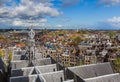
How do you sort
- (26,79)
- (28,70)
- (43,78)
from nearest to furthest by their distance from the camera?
1. (43,78)
2. (26,79)
3. (28,70)

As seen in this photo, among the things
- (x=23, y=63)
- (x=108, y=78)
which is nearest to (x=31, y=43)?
(x=23, y=63)

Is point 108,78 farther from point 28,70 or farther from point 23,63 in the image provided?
point 23,63

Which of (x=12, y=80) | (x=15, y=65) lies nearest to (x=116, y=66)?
(x=15, y=65)

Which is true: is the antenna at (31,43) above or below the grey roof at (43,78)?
above

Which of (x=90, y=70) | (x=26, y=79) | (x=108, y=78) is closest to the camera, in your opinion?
(x=26, y=79)

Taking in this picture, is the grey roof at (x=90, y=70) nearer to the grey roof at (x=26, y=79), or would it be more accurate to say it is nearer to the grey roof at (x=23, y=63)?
the grey roof at (x=26, y=79)

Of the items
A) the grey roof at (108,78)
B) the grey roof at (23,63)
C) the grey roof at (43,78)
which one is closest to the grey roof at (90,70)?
the grey roof at (43,78)

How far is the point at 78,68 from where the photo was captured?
1073 inches

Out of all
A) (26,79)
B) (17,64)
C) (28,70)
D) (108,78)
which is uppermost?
(17,64)

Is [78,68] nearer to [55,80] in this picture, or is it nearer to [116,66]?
[55,80]

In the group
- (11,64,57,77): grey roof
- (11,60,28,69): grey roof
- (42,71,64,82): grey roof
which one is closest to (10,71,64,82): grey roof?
(42,71,64,82): grey roof

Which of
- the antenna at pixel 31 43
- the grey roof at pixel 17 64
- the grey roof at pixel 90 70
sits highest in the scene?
the antenna at pixel 31 43

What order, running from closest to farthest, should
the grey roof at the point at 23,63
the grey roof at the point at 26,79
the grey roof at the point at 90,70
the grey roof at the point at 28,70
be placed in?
the grey roof at the point at 26,79 → the grey roof at the point at 28,70 → the grey roof at the point at 90,70 → the grey roof at the point at 23,63

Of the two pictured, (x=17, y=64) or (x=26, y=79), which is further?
(x=17, y=64)
